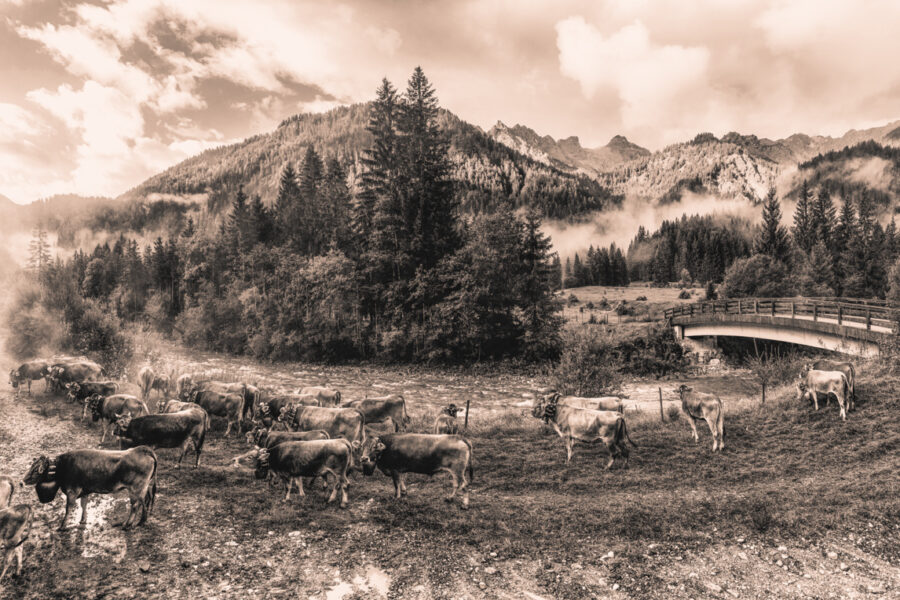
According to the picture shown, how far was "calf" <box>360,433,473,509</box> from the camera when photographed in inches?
462

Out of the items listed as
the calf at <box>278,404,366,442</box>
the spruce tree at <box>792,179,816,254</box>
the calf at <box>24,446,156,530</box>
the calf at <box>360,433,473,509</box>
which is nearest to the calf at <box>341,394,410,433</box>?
the calf at <box>278,404,366,442</box>

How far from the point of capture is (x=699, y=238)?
517ft

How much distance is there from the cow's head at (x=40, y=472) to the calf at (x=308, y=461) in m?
4.12

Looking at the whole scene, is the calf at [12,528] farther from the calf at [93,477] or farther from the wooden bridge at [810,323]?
the wooden bridge at [810,323]

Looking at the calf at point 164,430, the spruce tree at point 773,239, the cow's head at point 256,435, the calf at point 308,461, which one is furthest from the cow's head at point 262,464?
the spruce tree at point 773,239

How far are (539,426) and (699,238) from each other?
537 ft

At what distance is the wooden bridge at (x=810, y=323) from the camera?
25.8m

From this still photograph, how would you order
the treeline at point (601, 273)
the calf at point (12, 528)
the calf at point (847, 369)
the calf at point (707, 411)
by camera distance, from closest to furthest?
the calf at point (12, 528) < the calf at point (707, 411) < the calf at point (847, 369) < the treeline at point (601, 273)

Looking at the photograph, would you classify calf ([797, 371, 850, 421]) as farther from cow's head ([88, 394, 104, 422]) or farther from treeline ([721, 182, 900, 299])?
treeline ([721, 182, 900, 299])

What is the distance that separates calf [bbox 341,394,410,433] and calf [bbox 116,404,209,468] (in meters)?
5.85

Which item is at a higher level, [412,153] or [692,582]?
[412,153]

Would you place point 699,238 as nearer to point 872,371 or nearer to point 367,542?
point 872,371

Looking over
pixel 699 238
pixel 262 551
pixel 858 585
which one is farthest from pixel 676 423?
pixel 699 238

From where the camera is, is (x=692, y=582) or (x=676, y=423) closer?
(x=692, y=582)
